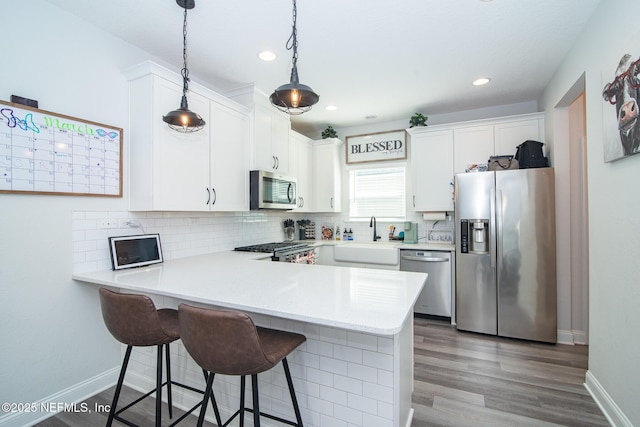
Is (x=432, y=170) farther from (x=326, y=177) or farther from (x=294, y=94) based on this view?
(x=294, y=94)

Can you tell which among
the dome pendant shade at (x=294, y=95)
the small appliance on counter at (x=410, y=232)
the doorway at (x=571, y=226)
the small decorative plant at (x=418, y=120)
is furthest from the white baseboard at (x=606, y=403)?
the small decorative plant at (x=418, y=120)

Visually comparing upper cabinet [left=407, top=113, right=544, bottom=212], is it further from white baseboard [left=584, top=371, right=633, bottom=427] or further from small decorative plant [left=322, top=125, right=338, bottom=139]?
white baseboard [left=584, top=371, right=633, bottom=427]

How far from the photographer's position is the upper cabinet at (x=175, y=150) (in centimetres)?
221

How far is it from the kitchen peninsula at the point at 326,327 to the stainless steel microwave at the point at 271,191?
49.9 inches

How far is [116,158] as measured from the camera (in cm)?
224

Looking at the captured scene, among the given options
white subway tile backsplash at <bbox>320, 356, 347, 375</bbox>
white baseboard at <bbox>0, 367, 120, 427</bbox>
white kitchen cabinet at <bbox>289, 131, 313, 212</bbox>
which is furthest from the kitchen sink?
white baseboard at <bbox>0, 367, 120, 427</bbox>

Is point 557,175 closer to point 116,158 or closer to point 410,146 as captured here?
point 410,146

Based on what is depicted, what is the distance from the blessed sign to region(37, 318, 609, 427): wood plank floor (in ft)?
8.31

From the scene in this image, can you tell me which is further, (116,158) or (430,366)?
(430,366)

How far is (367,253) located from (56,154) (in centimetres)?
317

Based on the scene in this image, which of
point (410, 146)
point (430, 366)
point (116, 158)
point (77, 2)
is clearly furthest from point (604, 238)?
point (77, 2)

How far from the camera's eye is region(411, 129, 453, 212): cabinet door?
3.71 m

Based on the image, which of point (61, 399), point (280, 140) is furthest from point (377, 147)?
Answer: point (61, 399)

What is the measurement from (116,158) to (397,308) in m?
2.29
